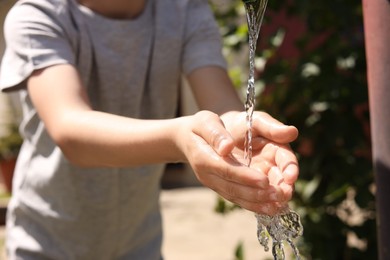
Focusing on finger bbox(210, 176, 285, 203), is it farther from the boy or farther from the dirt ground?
the dirt ground

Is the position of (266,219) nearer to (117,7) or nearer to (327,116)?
(117,7)

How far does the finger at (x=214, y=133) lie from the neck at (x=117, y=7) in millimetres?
703

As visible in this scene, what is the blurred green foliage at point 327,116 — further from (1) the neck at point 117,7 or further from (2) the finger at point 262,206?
(2) the finger at point 262,206

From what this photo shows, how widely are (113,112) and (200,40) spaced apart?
27cm

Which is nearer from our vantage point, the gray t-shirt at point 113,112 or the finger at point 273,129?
the finger at point 273,129

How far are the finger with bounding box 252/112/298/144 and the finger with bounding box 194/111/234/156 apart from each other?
0.37 ft

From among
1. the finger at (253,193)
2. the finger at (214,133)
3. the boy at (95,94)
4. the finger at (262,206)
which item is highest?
the finger at (214,133)

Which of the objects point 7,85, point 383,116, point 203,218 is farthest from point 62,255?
point 203,218

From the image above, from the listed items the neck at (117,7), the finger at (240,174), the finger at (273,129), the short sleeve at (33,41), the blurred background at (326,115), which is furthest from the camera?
the blurred background at (326,115)

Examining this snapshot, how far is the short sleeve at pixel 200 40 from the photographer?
80.3 inches

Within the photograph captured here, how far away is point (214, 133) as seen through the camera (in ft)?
4.29

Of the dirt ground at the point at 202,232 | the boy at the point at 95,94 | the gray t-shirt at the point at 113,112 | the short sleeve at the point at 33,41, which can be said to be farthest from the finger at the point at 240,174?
the dirt ground at the point at 202,232

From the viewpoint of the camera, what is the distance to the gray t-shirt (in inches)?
79.0

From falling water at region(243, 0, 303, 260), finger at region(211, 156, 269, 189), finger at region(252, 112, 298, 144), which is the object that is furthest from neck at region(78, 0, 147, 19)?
finger at region(211, 156, 269, 189)
